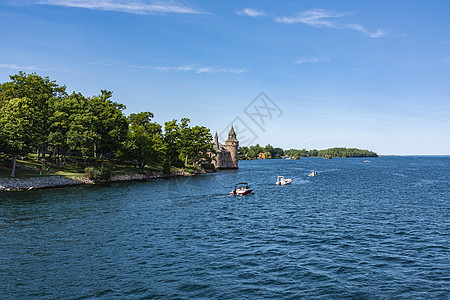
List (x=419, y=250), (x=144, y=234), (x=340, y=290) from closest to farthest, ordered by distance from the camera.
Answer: (x=340, y=290) → (x=419, y=250) → (x=144, y=234)

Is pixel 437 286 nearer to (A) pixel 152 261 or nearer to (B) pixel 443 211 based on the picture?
(A) pixel 152 261

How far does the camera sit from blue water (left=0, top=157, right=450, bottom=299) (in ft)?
65.9

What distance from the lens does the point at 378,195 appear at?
6512 centimetres

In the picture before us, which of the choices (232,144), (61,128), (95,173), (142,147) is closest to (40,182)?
(95,173)

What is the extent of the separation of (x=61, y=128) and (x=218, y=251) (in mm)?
67487

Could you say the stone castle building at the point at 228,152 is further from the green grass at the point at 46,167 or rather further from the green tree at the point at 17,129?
the green tree at the point at 17,129

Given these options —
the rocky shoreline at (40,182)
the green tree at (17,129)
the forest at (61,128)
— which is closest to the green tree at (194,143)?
the forest at (61,128)

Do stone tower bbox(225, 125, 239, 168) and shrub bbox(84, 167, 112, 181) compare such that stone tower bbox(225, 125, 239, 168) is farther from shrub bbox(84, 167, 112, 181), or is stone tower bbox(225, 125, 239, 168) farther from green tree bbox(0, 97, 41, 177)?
green tree bbox(0, 97, 41, 177)

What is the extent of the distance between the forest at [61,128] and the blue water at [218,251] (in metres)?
17.9

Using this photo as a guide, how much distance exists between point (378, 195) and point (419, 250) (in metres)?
39.5

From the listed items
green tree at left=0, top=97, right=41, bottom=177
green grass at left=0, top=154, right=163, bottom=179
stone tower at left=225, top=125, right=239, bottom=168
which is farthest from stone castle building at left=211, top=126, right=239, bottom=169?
green tree at left=0, top=97, right=41, bottom=177

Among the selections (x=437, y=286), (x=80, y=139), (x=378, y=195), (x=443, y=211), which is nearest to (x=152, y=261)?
(x=437, y=286)

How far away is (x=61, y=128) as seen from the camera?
77875 mm

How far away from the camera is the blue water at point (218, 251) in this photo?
2008 cm
